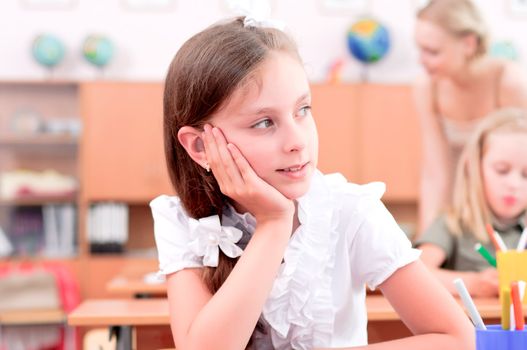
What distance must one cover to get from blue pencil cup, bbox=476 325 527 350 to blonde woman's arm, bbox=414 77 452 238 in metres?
2.08

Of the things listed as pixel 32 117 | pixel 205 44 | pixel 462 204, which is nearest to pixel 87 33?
pixel 32 117

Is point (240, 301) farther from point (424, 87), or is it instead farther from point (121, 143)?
point (121, 143)

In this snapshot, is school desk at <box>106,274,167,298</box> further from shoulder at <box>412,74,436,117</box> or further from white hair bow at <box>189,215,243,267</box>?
white hair bow at <box>189,215,243,267</box>

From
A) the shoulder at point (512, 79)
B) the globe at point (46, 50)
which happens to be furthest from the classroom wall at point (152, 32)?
the shoulder at point (512, 79)

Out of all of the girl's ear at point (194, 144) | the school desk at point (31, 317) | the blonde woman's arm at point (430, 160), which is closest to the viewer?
the girl's ear at point (194, 144)

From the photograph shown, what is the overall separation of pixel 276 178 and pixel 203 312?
0.22 metres

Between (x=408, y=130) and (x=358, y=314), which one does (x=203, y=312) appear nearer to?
(x=358, y=314)

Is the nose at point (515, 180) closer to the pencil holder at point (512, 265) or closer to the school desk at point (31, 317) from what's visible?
the pencil holder at point (512, 265)

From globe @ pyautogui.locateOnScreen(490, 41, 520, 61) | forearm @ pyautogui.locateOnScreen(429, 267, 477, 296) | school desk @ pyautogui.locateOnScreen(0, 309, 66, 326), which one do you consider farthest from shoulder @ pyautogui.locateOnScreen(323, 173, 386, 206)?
globe @ pyautogui.locateOnScreen(490, 41, 520, 61)

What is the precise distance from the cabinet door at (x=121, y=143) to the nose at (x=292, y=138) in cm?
433

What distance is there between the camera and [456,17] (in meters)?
3.36

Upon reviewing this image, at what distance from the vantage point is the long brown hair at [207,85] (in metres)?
1.27

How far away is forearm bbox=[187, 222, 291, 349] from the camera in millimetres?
1221

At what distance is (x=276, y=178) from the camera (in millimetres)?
1256
